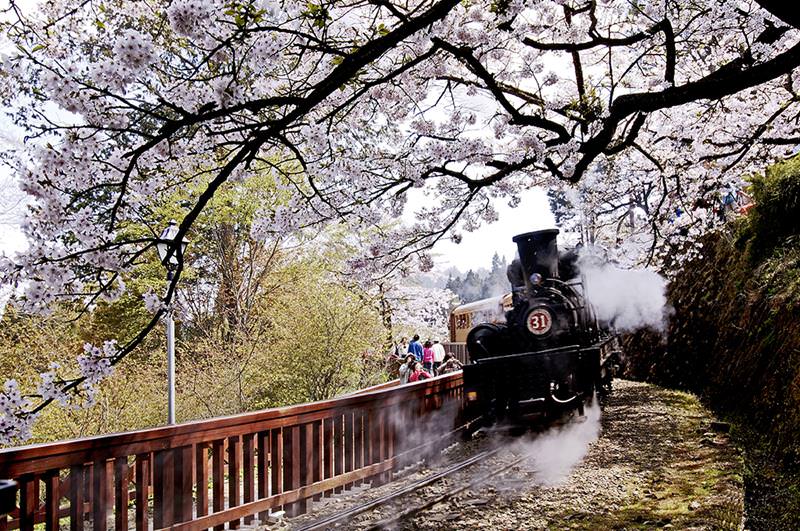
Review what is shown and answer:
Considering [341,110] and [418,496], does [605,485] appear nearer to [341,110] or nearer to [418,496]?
[418,496]

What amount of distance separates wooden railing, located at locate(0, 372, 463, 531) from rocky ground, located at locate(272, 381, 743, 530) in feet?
1.11

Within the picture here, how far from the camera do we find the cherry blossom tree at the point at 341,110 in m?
3.42

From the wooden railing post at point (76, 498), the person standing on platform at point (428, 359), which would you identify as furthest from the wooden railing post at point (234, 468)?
the person standing on platform at point (428, 359)

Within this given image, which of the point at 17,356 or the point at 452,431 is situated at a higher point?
the point at 17,356

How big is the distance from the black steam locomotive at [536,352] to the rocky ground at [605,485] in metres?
0.52

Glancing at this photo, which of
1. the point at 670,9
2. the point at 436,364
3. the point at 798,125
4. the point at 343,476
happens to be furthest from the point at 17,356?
the point at 798,125

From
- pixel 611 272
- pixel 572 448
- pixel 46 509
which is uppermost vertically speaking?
pixel 611 272

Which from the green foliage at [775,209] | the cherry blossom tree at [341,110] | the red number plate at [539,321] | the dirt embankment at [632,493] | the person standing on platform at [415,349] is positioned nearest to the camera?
the cherry blossom tree at [341,110]

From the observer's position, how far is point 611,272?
14.4m

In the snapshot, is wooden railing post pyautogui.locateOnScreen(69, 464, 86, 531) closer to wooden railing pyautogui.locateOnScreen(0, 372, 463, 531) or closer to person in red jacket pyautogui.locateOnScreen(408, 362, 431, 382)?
wooden railing pyautogui.locateOnScreen(0, 372, 463, 531)

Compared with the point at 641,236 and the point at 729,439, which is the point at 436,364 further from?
the point at 729,439

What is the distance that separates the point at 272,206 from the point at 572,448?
10791mm

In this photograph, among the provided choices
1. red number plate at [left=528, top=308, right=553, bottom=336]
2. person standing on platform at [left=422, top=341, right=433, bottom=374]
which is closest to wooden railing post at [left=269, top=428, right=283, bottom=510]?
red number plate at [left=528, top=308, right=553, bottom=336]

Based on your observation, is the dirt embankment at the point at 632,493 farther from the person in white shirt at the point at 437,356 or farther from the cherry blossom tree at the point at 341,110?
the person in white shirt at the point at 437,356
